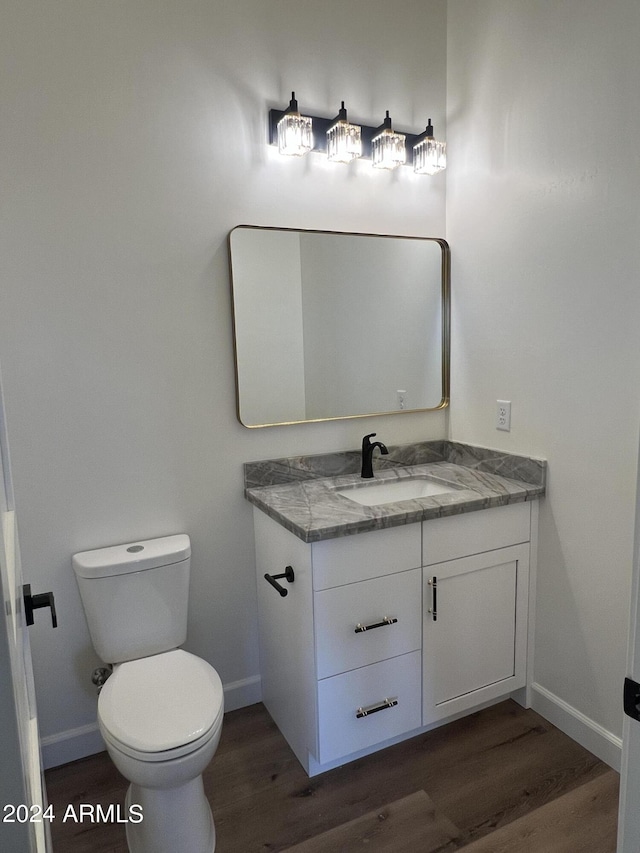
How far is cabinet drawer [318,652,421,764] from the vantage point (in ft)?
5.83

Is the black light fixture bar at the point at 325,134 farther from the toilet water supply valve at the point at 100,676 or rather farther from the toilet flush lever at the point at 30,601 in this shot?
the toilet water supply valve at the point at 100,676

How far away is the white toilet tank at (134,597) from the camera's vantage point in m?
1.79

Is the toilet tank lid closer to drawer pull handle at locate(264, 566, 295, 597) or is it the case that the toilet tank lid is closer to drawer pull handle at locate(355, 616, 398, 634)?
drawer pull handle at locate(264, 566, 295, 597)

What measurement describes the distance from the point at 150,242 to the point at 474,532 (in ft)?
4.95

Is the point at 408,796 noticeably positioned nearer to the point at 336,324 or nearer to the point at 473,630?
the point at 473,630

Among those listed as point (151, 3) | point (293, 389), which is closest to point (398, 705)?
point (293, 389)

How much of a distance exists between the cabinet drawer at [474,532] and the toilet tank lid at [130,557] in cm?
84

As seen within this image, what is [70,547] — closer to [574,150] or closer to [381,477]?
[381,477]

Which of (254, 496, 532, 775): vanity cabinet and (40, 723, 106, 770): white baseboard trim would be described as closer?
(254, 496, 532, 775): vanity cabinet

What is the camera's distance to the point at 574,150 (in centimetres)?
180

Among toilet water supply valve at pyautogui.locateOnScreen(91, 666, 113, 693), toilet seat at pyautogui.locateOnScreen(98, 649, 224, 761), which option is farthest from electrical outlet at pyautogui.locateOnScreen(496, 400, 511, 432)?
toilet water supply valve at pyautogui.locateOnScreen(91, 666, 113, 693)

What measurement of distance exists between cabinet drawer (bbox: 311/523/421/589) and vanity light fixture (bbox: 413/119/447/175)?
145 centimetres

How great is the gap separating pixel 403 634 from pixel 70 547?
117cm

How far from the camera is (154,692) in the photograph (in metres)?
1.62
